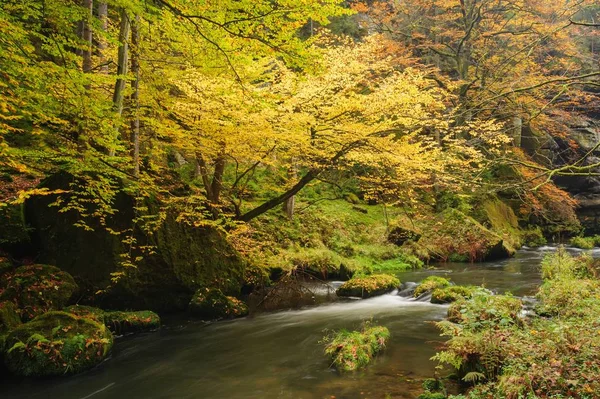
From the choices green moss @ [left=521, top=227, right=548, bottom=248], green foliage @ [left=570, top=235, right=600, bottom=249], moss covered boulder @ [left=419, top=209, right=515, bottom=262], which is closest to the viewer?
moss covered boulder @ [left=419, top=209, right=515, bottom=262]

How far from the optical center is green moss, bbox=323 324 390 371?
19.1 feet

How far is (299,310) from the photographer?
9875 millimetres

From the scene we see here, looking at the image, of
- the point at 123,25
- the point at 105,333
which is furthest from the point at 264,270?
the point at 123,25

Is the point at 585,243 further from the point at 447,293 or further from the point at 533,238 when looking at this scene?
the point at 447,293

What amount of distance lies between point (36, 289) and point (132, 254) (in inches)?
77.4

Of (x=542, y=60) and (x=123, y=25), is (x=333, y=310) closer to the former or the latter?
(x=123, y=25)

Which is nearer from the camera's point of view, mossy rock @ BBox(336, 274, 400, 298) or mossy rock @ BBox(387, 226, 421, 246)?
mossy rock @ BBox(336, 274, 400, 298)

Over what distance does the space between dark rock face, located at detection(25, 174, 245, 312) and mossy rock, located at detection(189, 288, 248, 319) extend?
328mm

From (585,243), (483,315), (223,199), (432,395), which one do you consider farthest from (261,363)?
(585,243)

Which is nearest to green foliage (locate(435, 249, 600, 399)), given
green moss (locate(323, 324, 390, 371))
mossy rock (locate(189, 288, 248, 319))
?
green moss (locate(323, 324, 390, 371))

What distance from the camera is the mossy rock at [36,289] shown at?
6.70 meters

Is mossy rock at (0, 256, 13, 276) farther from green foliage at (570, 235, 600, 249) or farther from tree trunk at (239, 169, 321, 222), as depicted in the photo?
green foliage at (570, 235, 600, 249)

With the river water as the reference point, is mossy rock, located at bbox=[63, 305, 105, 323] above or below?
above

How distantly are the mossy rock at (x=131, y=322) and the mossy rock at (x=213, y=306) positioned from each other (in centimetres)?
93
